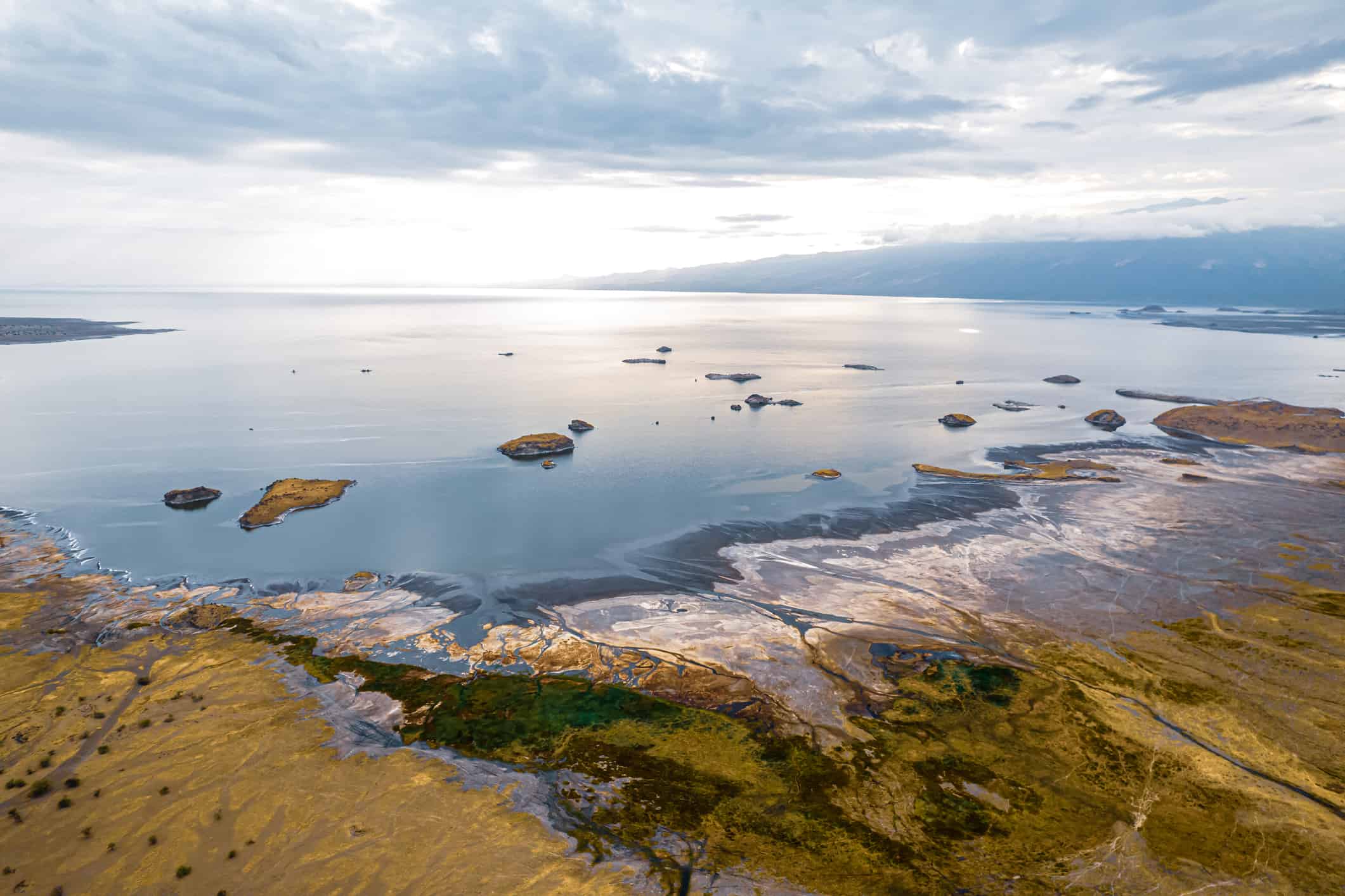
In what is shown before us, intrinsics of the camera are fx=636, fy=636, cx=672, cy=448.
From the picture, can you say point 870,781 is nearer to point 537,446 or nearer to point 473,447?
point 537,446

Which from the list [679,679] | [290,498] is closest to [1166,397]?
[679,679]

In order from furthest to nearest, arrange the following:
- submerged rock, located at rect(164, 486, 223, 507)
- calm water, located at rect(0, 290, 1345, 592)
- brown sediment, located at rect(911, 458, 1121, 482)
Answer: brown sediment, located at rect(911, 458, 1121, 482) < submerged rock, located at rect(164, 486, 223, 507) < calm water, located at rect(0, 290, 1345, 592)

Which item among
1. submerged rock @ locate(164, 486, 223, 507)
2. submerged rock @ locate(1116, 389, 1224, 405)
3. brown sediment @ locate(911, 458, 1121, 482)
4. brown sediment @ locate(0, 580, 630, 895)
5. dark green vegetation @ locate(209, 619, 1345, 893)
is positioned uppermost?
submerged rock @ locate(1116, 389, 1224, 405)

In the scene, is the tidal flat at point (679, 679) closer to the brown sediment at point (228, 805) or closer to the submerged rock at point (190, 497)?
the brown sediment at point (228, 805)

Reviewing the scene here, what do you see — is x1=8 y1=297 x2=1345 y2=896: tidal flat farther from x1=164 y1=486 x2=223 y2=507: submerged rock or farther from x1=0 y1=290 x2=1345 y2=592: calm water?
x1=164 y1=486 x2=223 y2=507: submerged rock

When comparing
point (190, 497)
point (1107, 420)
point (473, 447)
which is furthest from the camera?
point (1107, 420)

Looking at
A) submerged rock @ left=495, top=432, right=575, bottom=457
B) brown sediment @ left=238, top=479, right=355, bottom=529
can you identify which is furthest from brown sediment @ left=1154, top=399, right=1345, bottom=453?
brown sediment @ left=238, top=479, right=355, bottom=529

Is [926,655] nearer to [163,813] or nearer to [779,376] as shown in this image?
[163,813]

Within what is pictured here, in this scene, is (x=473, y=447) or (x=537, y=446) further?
(x=473, y=447)
